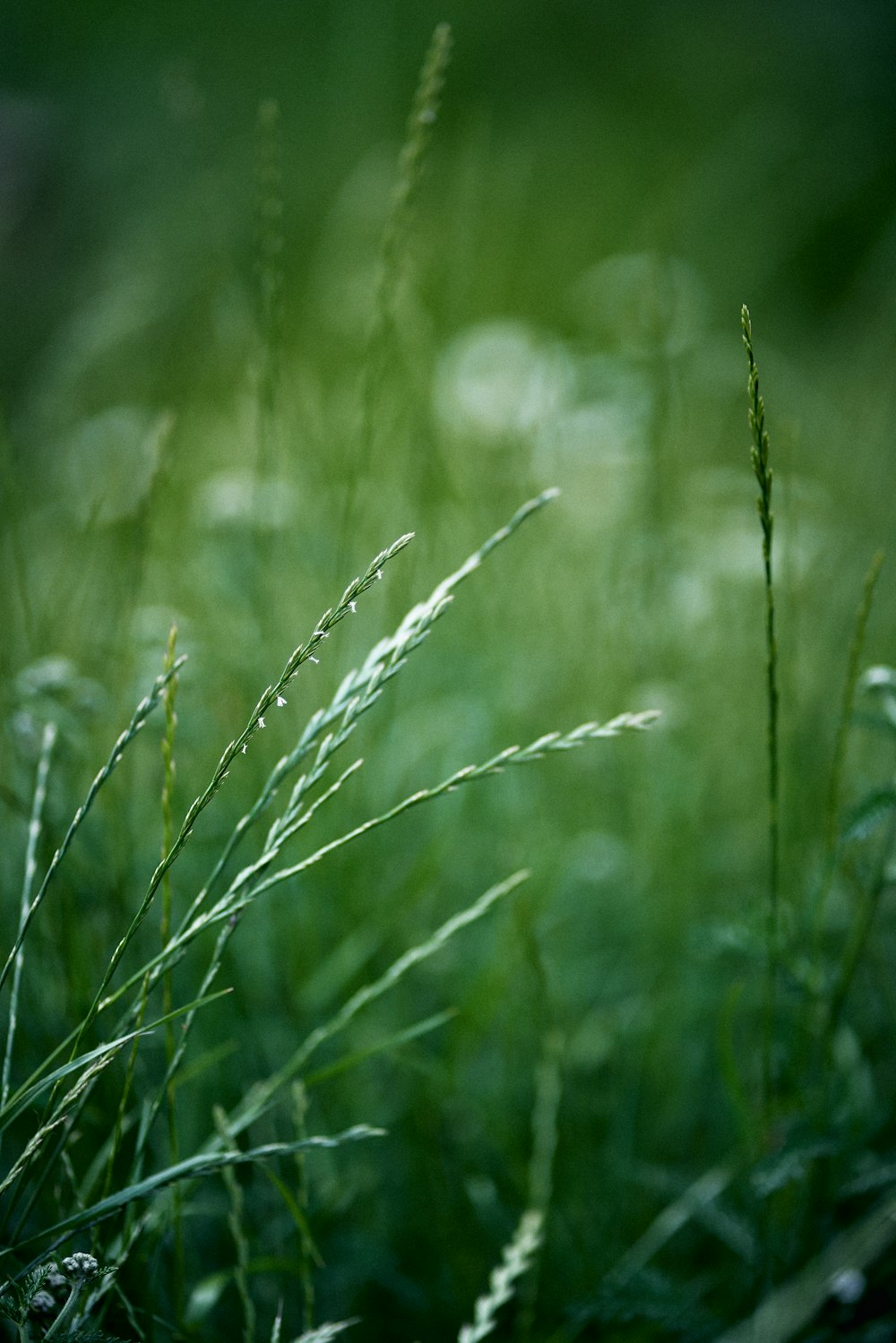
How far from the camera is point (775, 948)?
25.7 inches

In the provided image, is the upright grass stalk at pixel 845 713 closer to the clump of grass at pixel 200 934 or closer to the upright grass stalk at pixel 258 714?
the clump of grass at pixel 200 934

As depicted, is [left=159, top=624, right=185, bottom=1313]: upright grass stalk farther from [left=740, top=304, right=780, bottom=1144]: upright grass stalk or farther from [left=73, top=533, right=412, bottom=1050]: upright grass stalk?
[left=740, top=304, right=780, bottom=1144]: upright grass stalk

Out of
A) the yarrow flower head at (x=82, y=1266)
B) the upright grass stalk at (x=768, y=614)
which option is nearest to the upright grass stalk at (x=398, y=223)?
the upright grass stalk at (x=768, y=614)

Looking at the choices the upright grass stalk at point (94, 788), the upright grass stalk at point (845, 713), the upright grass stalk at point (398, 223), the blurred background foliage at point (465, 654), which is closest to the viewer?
the upright grass stalk at point (94, 788)

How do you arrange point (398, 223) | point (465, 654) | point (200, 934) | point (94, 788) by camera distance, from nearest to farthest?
point (94, 788)
point (200, 934)
point (398, 223)
point (465, 654)

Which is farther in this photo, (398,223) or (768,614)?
(398,223)

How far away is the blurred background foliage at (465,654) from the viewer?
847 mm

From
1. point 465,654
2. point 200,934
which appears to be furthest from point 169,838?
point 465,654

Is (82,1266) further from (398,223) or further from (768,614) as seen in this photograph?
(398,223)

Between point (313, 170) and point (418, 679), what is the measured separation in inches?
108

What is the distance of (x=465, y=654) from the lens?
1.59 m

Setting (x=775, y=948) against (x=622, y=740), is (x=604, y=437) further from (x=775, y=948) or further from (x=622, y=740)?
(x=775, y=948)

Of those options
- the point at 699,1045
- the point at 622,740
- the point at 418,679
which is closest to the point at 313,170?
the point at 418,679

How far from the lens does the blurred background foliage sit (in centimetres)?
85
